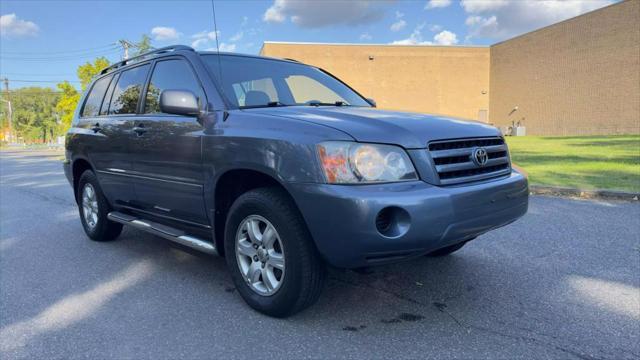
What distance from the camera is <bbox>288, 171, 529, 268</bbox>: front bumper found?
241 cm

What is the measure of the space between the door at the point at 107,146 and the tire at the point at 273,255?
1.64 metres

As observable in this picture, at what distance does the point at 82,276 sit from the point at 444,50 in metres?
45.5

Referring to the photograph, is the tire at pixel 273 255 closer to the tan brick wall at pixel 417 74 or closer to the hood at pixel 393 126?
the hood at pixel 393 126

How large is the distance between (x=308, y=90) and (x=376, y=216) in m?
2.13

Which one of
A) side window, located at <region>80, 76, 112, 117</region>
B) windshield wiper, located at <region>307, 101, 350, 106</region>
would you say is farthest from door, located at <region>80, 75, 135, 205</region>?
windshield wiper, located at <region>307, 101, 350, 106</region>

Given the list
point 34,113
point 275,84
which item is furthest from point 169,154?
point 34,113

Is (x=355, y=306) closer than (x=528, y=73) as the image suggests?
Yes

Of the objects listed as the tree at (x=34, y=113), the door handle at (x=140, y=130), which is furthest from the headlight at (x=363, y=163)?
the tree at (x=34, y=113)

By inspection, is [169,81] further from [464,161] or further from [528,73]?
[528,73]

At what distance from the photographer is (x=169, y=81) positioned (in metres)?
3.91

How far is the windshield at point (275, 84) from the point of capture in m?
3.51

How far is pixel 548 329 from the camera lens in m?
2.75

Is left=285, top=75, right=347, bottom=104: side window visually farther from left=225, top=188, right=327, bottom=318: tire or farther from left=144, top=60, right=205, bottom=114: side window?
left=225, top=188, right=327, bottom=318: tire

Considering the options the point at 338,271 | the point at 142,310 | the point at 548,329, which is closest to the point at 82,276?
the point at 142,310
